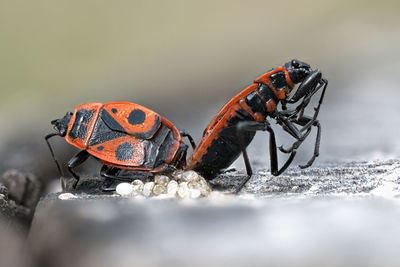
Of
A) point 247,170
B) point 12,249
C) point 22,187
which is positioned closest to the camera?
point 12,249

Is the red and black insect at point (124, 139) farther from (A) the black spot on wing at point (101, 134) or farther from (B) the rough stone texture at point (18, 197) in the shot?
(B) the rough stone texture at point (18, 197)

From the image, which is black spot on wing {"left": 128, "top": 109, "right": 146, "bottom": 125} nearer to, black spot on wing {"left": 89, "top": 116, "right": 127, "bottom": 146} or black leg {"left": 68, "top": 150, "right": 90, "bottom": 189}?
black spot on wing {"left": 89, "top": 116, "right": 127, "bottom": 146}

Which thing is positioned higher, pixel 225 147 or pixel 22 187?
pixel 225 147

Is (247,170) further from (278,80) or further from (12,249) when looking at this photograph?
(12,249)

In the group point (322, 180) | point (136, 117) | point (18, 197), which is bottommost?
point (18, 197)

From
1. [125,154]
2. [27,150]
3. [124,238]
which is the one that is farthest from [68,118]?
[124,238]

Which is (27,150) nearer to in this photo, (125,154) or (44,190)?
(44,190)

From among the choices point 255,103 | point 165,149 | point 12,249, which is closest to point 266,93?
point 255,103
